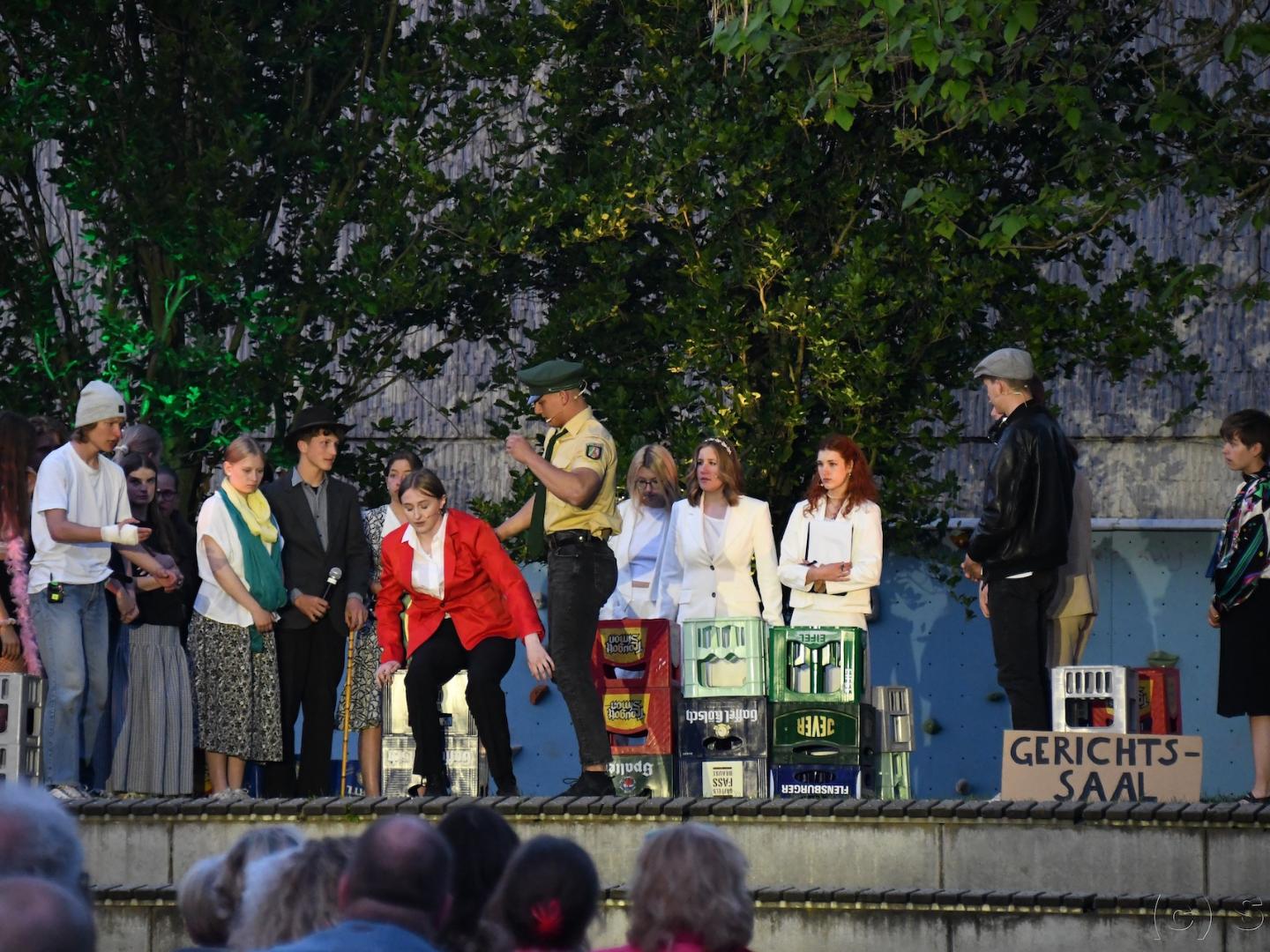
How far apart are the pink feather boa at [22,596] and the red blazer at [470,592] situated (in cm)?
159

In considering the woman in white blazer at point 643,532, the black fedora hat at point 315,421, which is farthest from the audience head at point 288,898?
the woman in white blazer at point 643,532

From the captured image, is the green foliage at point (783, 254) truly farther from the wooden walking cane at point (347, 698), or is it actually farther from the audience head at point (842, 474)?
the wooden walking cane at point (347, 698)

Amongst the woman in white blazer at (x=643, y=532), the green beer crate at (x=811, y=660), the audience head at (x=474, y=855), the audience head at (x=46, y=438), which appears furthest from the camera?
the woman in white blazer at (x=643, y=532)

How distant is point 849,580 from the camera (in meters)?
10.8

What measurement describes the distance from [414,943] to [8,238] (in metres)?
10.7

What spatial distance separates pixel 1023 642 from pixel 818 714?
1.06 m

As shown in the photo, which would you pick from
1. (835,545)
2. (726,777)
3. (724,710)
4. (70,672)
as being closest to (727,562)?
(835,545)

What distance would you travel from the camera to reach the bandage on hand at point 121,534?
31.7 feet

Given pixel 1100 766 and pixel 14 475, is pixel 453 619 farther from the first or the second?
pixel 1100 766

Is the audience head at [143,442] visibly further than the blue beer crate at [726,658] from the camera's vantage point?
Yes

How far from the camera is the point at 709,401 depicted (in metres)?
13.0

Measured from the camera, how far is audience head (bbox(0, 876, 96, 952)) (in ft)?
10.3

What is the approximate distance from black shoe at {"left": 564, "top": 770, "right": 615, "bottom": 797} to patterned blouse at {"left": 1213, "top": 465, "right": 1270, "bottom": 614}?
2870 mm

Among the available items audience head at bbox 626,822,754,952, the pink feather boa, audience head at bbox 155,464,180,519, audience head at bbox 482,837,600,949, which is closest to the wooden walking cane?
audience head at bbox 155,464,180,519
